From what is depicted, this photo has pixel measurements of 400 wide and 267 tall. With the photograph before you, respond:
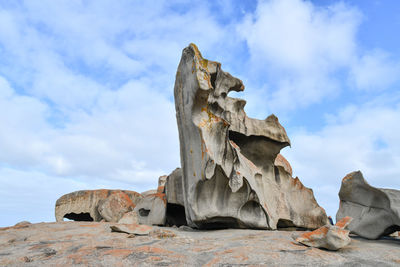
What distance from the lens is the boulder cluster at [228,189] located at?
6160mm

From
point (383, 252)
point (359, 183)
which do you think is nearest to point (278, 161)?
point (359, 183)

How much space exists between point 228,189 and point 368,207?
2.96m

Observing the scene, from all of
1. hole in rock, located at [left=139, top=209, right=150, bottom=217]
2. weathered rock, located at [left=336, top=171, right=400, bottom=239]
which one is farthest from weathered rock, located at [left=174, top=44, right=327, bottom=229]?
hole in rock, located at [left=139, top=209, right=150, bottom=217]

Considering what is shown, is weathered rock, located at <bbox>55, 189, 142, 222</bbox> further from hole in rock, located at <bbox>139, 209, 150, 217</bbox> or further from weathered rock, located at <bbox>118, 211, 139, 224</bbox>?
weathered rock, located at <bbox>118, 211, 139, 224</bbox>

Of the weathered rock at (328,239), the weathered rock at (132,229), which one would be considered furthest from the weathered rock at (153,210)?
the weathered rock at (328,239)

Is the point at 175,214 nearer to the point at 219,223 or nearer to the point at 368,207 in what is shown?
the point at 219,223

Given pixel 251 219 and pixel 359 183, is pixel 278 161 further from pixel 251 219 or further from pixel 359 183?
pixel 359 183

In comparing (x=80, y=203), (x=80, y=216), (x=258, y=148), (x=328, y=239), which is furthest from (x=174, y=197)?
(x=328, y=239)

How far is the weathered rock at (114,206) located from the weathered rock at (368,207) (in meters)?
7.37

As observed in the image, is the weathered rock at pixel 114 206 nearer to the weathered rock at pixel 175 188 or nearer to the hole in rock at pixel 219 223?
the weathered rock at pixel 175 188

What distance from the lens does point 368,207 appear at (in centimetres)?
622

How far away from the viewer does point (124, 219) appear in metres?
8.30

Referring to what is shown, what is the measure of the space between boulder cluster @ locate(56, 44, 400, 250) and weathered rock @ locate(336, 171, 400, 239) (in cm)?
2

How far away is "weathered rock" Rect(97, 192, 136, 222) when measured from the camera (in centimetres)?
1133
